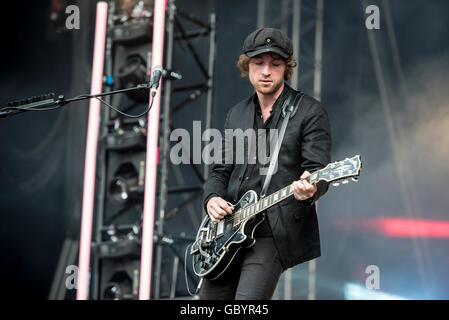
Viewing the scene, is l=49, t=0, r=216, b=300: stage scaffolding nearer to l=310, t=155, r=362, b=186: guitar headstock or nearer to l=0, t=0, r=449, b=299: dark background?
l=0, t=0, r=449, b=299: dark background

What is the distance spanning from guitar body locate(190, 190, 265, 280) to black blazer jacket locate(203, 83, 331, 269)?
0.11 m

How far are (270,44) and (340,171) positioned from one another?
827 millimetres

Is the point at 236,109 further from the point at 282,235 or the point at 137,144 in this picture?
the point at 137,144

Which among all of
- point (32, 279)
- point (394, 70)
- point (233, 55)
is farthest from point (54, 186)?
point (394, 70)

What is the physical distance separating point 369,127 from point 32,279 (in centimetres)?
498

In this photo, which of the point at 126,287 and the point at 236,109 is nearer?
the point at 236,109

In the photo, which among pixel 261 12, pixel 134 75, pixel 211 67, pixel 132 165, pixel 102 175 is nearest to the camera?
pixel 134 75

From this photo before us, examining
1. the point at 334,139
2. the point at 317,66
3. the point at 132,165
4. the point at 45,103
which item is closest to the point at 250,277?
the point at 45,103

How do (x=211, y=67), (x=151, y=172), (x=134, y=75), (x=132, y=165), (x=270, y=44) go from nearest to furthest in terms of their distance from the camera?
1. (x=270, y=44)
2. (x=151, y=172)
3. (x=134, y=75)
4. (x=132, y=165)
5. (x=211, y=67)

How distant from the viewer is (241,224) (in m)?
3.34

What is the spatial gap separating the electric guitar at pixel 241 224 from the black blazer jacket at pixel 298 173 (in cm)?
8

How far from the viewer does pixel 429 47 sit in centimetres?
827

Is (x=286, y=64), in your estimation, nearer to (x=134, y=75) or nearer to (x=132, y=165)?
(x=134, y=75)

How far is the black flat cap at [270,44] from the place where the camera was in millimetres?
3461
